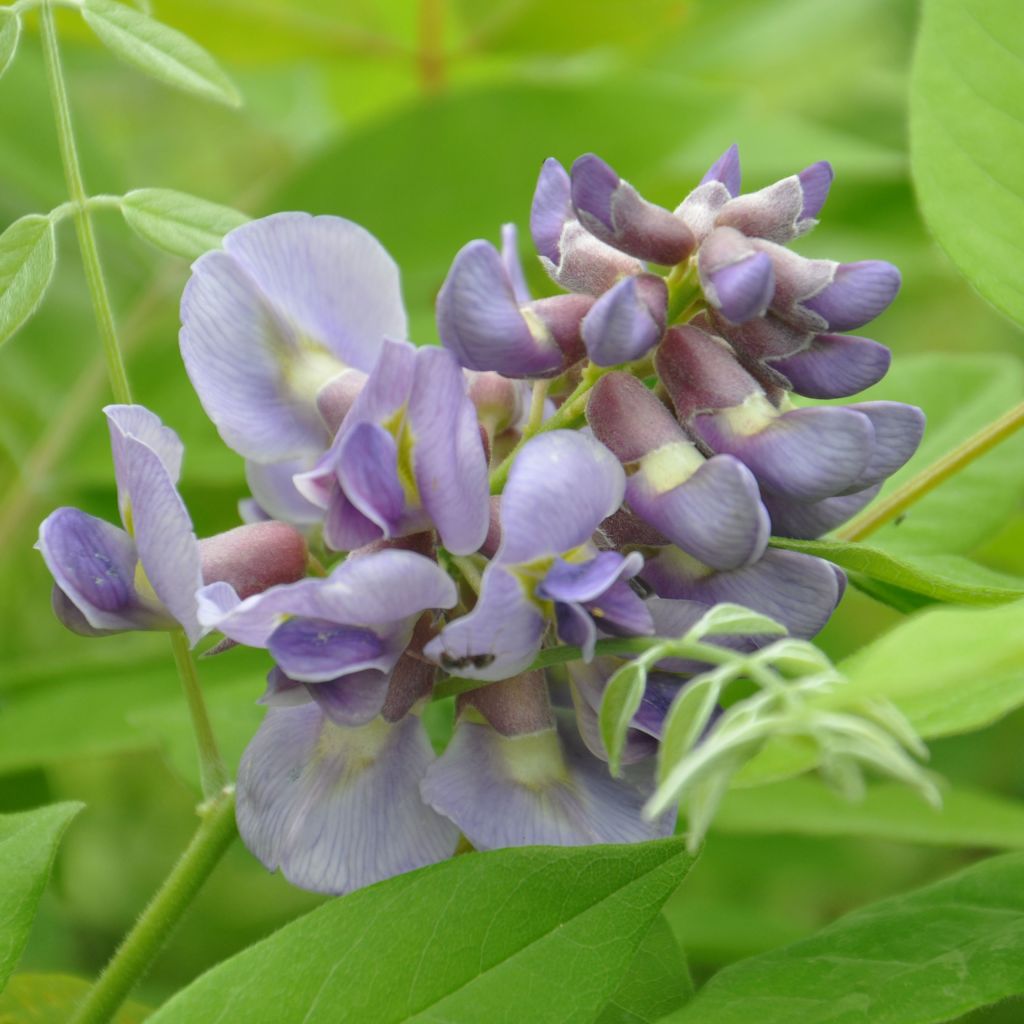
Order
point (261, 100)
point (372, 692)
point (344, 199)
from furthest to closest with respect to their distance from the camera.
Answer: point (261, 100) < point (344, 199) < point (372, 692)

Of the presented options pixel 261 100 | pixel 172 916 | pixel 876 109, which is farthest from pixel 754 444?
pixel 876 109

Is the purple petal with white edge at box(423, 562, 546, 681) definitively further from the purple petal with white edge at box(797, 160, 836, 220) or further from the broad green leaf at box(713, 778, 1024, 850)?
the broad green leaf at box(713, 778, 1024, 850)

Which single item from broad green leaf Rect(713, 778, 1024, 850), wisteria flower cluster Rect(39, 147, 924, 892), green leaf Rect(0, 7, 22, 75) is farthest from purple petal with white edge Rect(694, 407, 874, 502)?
broad green leaf Rect(713, 778, 1024, 850)

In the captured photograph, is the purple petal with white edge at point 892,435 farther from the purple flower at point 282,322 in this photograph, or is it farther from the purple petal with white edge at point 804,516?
the purple flower at point 282,322

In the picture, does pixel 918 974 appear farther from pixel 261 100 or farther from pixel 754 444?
pixel 261 100

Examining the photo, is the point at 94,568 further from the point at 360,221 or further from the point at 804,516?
the point at 360,221
